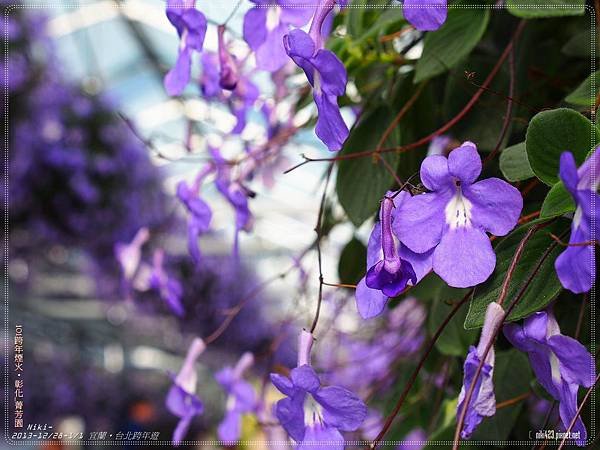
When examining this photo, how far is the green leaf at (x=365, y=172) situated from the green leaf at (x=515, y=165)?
4.3 inches

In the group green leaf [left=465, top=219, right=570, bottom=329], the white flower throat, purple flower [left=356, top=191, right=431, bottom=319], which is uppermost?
the white flower throat

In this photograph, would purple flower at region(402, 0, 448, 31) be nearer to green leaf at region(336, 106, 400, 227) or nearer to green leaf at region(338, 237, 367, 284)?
green leaf at region(336, 106, 400, 227)

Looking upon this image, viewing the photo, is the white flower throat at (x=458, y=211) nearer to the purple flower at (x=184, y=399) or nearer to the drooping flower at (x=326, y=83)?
the drooping flower at (x=326, y=83)

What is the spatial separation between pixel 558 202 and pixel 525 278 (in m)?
0.04

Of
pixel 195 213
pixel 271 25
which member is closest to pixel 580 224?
pixel 271 25

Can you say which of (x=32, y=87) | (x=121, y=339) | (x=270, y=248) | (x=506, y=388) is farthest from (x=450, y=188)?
(x=270, y=248)

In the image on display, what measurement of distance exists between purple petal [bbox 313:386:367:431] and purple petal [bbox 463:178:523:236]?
8cm

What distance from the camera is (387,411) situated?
0.54m

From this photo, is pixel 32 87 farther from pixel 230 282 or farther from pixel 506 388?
pixel 506 388

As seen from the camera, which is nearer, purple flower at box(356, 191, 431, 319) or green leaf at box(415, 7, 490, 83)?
purple flower at box(356, 191, 431, 319)

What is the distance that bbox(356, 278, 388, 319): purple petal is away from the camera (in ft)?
0.86

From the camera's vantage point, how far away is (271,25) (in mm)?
339

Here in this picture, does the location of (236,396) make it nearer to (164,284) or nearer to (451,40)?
(164,284)

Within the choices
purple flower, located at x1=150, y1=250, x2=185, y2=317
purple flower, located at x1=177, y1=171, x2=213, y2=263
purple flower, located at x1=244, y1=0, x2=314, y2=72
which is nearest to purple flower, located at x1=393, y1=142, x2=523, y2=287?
purple flower, located at x1=244, y1=0, x2=314, y2=72
